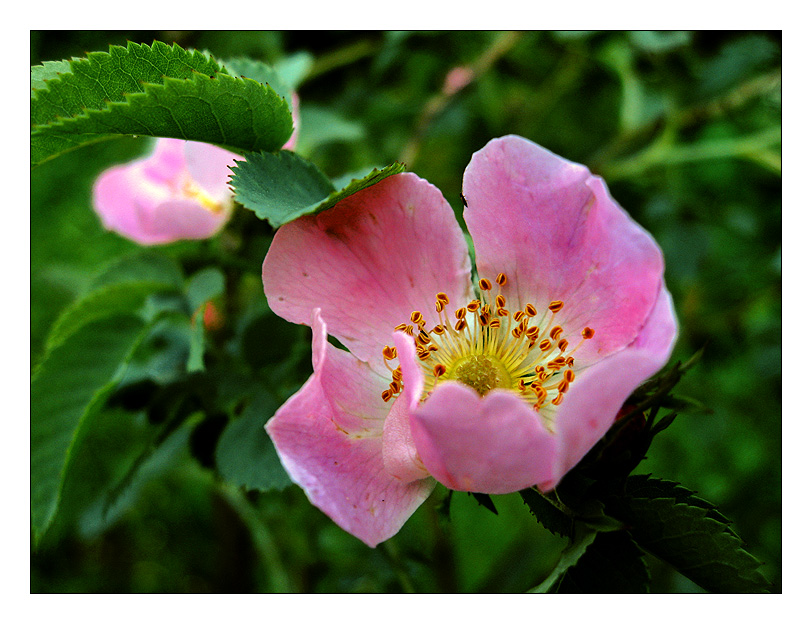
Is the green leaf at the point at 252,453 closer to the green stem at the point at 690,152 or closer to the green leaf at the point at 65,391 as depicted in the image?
the green leaf at the point at 65,391

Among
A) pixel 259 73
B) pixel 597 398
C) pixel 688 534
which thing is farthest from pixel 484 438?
pixel 259 73

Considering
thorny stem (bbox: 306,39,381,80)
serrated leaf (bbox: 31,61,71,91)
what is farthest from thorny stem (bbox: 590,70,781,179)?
serrated leaf (bbox: 31,61,71,91)

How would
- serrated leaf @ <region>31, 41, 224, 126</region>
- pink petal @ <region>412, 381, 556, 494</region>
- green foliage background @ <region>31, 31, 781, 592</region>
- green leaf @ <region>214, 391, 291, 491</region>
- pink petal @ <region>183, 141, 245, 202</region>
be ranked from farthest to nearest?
green foliage background @ <region>31, 31, 781, 592</region>
pink petal @ <region>183, 141, 245, 202</region>
green leaf @ <region>214, 391, 291, 491</region>
serrated leaf @ <region>31, 41, 224, 126</region>
pink petal @ <region>412, 381, 556, 494</region>

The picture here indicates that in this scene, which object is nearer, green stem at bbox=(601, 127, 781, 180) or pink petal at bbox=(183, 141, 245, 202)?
pink petal at bbox=(183, 141, 245, 202)

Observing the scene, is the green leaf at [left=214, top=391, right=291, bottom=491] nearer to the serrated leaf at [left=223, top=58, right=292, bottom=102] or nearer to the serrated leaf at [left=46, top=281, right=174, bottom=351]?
the serrated leaf at [left=46, top=281, right=174, bottom=351]

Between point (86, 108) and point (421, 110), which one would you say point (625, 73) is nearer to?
point (421, 110)
